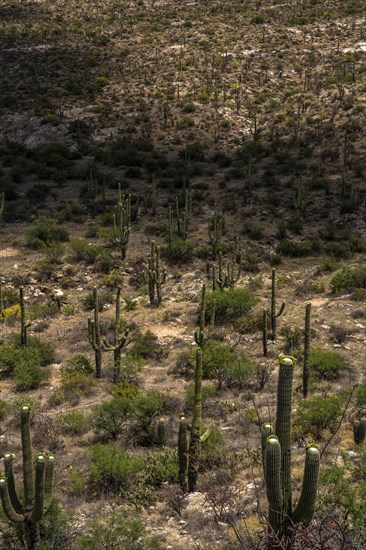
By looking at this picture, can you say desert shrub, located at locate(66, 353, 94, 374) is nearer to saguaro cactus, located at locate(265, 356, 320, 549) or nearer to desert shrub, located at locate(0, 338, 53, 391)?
desert shrub, located at locate(0, 338, 53, 391)

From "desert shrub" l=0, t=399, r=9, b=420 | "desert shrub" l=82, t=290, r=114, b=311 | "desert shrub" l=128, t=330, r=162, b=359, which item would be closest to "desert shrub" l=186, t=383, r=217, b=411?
"desert shrub" l=128, t=330, r=162, b=359

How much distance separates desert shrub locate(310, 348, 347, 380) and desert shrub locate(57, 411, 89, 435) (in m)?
5.54

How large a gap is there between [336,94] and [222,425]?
31.1 meters

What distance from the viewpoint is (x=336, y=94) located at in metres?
37.0

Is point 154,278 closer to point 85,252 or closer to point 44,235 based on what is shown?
point 85,252

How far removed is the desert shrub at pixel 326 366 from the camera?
523 inches

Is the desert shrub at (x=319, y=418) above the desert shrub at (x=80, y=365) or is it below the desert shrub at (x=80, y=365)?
above

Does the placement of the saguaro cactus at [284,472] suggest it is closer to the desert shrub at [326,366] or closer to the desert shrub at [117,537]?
the desert shrub at [117,537]

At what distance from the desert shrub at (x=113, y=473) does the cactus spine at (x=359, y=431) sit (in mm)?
4001

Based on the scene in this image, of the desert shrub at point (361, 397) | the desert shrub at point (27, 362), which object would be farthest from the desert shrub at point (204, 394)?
the desert shrub at point (27, 362)

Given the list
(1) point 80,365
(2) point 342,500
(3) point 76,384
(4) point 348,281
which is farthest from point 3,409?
(4) point 348,281

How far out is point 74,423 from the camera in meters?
11.2

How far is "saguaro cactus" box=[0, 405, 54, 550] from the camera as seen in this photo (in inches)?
270

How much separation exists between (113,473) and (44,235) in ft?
49.7
